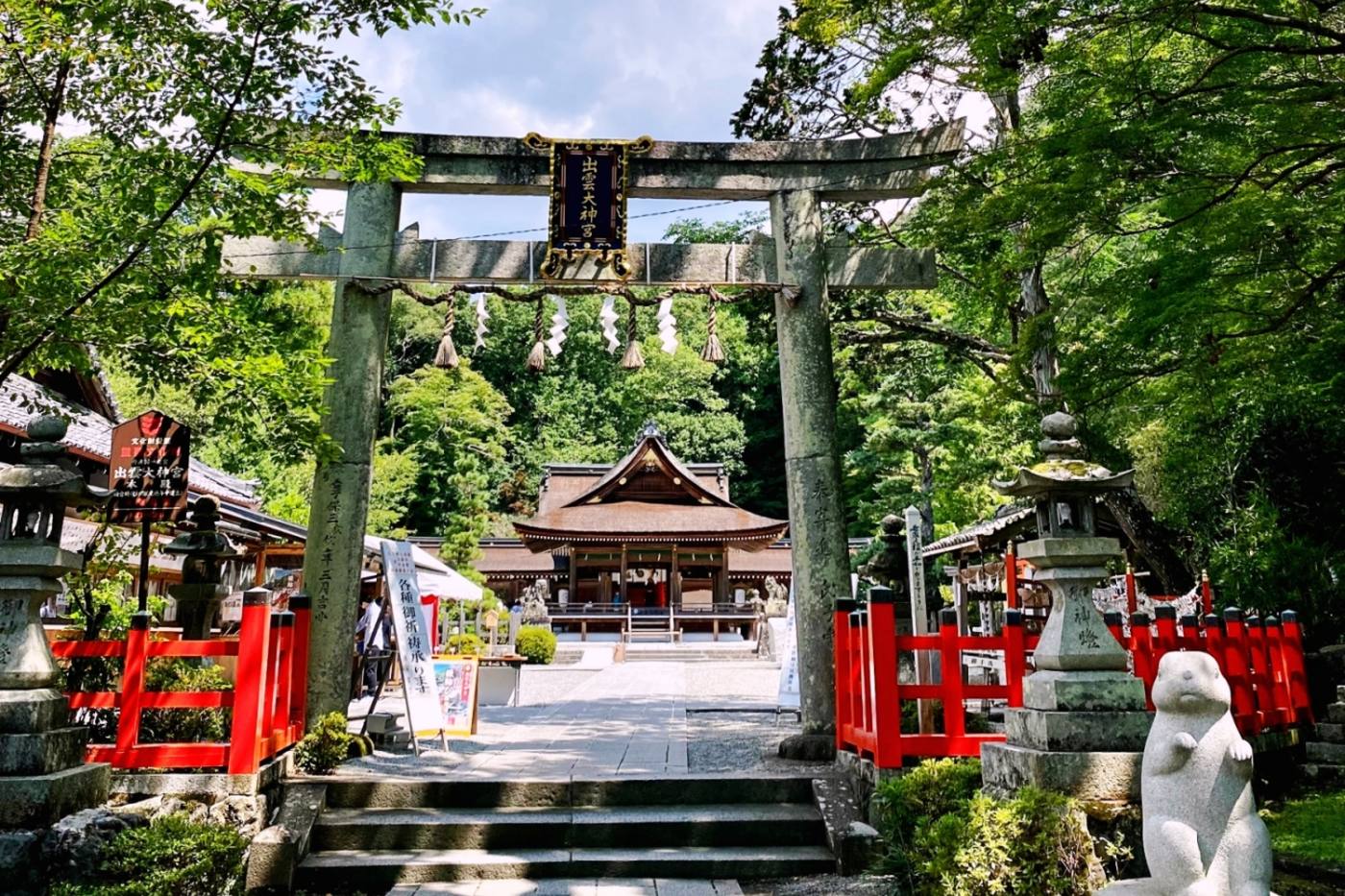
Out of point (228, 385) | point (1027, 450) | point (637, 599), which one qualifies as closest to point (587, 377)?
point (637, 599)

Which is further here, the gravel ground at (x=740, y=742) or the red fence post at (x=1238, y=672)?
the gravel ground at (x=740, y=742)

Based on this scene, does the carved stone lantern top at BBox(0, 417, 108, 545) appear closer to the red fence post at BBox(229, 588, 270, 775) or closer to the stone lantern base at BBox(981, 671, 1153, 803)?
the red fence post at BBox(229, 588, 270, 775)

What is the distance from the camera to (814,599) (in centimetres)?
695

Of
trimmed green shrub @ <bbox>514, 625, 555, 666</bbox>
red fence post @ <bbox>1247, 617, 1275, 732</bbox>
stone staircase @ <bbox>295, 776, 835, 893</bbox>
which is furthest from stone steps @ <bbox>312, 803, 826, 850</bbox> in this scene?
trimmed green shrub @ <bbox>514, 625, 555, 666</bbox>

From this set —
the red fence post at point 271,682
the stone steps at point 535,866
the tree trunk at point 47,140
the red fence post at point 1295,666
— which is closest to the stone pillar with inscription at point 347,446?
the red fence post at point 271,682

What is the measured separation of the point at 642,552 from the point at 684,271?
22.4 m

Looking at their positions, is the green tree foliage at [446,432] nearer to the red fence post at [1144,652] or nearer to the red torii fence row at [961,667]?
the red torii fence row at [961,667]

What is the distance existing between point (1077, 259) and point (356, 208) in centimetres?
765

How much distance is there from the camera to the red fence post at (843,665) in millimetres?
6086

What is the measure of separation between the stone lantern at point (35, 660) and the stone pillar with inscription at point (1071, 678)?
15.8 feet

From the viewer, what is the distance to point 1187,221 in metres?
6.23

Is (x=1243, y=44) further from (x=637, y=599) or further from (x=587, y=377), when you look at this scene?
(x=587, y=377)

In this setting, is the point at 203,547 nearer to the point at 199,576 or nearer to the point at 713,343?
the point at 199,576

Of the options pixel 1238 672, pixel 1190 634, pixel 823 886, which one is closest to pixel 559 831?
pixel 823 886
